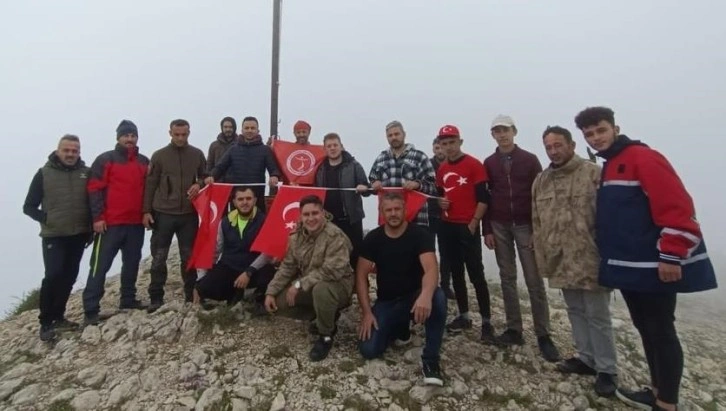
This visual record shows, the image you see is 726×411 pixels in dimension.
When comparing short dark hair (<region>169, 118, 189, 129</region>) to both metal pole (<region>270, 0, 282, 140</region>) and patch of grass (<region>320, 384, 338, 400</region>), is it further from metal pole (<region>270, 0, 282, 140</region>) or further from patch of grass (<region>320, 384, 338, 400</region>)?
patch of grass (<region>320, 384, 338, 400</region>)

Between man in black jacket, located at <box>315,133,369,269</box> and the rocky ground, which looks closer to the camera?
the rocky ground

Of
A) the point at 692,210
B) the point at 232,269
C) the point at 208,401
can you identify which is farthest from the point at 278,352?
the point at 692,210

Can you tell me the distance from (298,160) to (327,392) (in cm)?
404

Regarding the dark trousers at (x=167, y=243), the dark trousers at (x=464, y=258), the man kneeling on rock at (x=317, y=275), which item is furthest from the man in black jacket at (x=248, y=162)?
the dark trousers at (x=464, y=258)

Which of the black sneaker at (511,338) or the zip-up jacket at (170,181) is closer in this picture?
the black sneaker at (511,338)

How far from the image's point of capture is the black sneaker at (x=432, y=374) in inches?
197

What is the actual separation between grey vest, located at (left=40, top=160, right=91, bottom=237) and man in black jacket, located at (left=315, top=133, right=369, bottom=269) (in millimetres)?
3583

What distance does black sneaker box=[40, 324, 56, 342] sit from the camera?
629cm

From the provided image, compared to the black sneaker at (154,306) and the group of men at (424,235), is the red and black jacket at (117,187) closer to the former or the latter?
the group of men at (424,235)

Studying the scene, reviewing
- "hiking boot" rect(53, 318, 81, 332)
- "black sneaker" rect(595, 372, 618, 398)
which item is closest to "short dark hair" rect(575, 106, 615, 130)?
"black sneaker" rect(595, 372, 618, 398)

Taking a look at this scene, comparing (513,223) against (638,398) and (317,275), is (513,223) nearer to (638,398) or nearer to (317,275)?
(638,398)

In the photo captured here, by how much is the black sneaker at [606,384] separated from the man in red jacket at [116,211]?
6755 millimetres

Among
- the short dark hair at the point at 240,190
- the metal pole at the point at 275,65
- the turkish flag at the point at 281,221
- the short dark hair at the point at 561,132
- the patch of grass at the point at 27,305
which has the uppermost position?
the metal pole at the point at 275,65

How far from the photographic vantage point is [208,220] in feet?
22.8
